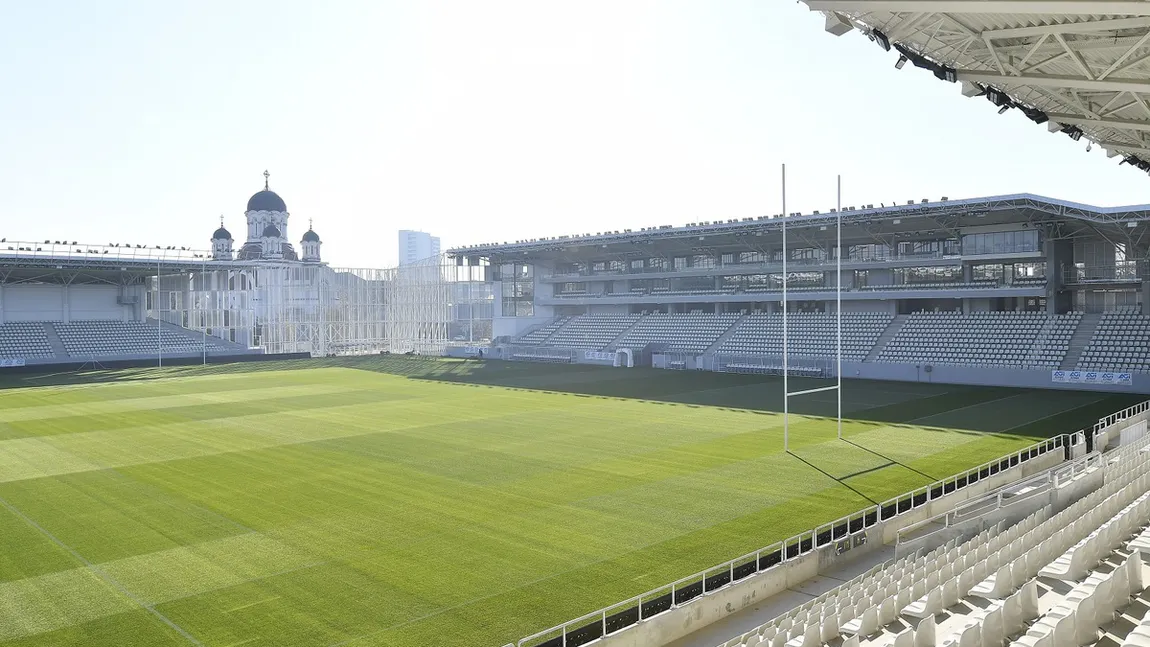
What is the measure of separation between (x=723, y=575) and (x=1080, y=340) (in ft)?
137

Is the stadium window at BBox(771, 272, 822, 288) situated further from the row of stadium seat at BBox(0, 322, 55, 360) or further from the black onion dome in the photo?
the black onion dome

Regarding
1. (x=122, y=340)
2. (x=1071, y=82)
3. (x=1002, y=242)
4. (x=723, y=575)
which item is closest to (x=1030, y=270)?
(x=1002, y=242)

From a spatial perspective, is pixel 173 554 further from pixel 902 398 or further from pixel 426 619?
pixel 902 398

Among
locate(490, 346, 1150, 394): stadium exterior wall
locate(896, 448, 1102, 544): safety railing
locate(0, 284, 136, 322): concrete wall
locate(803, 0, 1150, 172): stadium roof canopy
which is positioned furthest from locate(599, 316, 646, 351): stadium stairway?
locate(803, 0, 1150, 172): stadium roof canopy

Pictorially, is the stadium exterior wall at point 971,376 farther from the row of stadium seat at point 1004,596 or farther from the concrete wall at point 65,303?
the concrete wall at point 65,303

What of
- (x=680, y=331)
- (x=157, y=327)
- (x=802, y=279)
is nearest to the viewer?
(x=802, y=279)

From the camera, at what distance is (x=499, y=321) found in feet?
260

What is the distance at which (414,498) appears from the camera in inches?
821

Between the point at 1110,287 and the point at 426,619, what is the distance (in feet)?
169

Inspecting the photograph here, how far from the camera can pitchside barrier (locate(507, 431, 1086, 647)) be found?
11.7 meters

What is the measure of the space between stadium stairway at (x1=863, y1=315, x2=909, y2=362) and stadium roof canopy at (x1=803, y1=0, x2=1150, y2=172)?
1318 inches

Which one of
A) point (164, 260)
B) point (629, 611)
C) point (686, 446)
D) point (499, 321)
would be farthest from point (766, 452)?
point (164, 260)

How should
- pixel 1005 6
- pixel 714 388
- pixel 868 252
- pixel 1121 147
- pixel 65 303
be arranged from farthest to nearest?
1. pixel 65 303
2. pixel 868 252
3. pixel 714 388
4. pixel 1121 147
5. pixel 1005 6

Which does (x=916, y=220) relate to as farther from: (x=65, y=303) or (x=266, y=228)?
(x=266, y=228)
